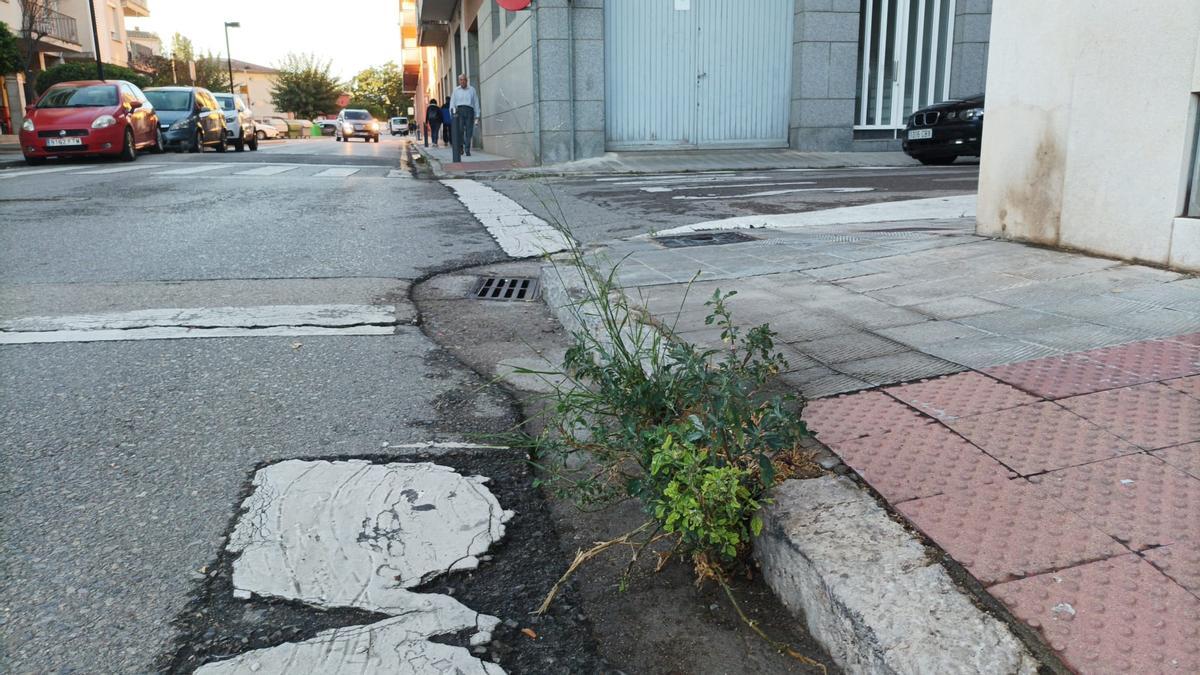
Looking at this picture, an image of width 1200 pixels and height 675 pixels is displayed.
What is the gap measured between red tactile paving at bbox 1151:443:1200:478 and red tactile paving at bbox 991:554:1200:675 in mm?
477

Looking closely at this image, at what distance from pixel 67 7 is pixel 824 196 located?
144 feet

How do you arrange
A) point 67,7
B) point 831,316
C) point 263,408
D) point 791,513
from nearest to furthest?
point 791,513
point 263,408
point 831,316
point 67,7

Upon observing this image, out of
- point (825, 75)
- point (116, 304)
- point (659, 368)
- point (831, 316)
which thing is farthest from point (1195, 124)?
point (825, 75)

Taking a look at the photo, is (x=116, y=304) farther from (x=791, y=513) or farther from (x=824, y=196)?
(x=824, y=196)

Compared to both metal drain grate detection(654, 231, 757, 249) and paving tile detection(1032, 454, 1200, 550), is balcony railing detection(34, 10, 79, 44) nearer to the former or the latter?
metal drain grate detection(654, 231, 757, 249)

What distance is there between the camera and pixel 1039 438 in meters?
2.34

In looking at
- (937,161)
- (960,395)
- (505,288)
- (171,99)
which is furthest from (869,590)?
(171,99)

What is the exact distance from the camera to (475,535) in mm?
2336

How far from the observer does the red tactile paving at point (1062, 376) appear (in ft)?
8.75

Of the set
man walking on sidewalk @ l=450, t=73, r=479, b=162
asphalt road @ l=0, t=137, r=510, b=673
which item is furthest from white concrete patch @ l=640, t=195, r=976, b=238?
man walking on sidewalk @ l=450, t=73, r=479, b=162

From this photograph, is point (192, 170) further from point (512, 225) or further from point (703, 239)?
point (703, 239)

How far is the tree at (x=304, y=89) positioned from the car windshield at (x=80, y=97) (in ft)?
207

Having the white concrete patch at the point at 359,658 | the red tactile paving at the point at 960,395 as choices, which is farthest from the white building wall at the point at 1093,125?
the white concrete patch at the point at 359,658

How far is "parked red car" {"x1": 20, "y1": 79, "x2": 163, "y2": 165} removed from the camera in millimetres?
15977
